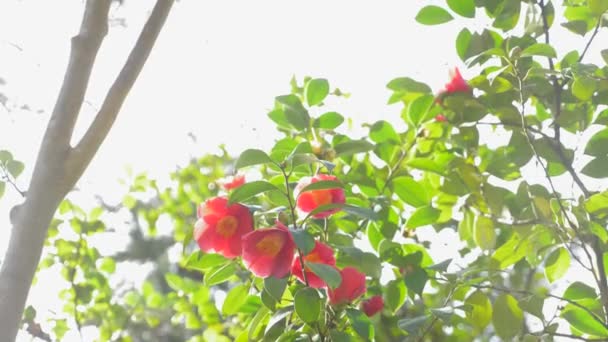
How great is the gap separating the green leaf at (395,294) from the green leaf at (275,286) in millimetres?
286


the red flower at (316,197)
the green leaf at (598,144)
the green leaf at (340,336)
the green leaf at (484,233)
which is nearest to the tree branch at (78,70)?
the red flower at (316,197)

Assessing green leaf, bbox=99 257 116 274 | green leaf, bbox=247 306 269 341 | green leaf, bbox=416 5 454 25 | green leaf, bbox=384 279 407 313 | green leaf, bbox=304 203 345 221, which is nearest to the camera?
green leaf, bbox=304 203 345 221

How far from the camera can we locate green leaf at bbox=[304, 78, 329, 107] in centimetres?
123

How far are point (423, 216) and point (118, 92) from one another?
517 mm

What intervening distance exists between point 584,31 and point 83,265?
112cm

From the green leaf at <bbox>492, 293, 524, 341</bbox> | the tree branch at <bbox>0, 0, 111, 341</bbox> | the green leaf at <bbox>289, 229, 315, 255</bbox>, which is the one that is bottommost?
the green leaf at <bbox>492, 293, 524, 341</bbox>

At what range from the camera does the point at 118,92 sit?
3.30ft

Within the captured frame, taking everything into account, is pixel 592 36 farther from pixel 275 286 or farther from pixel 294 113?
pixel 275 286

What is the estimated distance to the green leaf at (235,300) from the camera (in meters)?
1.13

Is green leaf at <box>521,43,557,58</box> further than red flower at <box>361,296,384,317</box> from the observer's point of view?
No

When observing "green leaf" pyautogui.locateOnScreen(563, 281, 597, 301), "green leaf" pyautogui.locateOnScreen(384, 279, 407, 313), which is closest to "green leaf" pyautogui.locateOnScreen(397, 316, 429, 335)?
"green leaf" pyautogui.locateOnScreen(384, 279, 407, 313)

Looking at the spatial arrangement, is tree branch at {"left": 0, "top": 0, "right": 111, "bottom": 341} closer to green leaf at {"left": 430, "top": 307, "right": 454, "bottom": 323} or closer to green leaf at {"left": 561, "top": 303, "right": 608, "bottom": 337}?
green leaf at {"left": 430, "top": 307, "right": 454, "bottom": 323}

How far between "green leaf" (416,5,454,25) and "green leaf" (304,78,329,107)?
204 mm

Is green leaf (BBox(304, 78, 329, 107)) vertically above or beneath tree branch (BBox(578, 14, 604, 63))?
above
